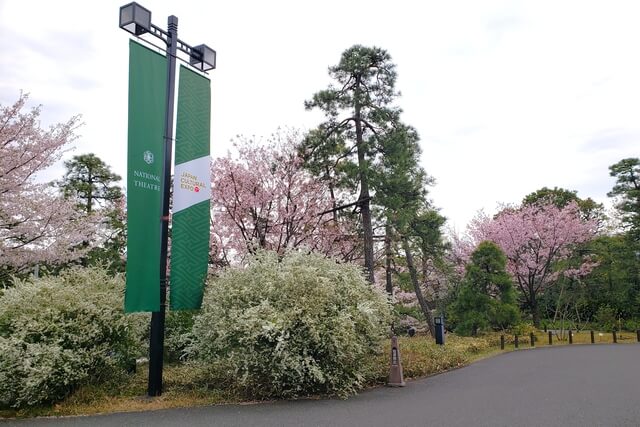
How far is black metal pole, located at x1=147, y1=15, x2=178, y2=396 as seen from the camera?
7.45m

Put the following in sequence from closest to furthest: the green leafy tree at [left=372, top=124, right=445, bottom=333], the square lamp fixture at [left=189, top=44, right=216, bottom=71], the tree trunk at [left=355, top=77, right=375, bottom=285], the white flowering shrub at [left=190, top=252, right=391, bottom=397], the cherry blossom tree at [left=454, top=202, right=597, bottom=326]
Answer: the white flowering shrub at [left=190, top=252, right=391, bottom=397] < the square lamp fixture at [left=189, top=44, right=216, bottom=71] < the green leafy tree at [left=372, top=124, right=445, bottom=333] < the tree trunk at [left=355, top=77, right=375, bottom=285] < the cherry blossom tree at [left=454, top=202, right=597, bottom=326]

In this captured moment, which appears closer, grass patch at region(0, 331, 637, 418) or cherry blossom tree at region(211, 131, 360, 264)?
grass patch at region(0, 331, 637, 418)

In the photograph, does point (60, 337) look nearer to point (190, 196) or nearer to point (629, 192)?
point (190, 196)

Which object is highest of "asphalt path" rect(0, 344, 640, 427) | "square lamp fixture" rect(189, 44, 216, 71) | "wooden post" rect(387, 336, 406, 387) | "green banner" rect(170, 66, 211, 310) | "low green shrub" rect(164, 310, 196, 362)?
"square lamp fixture" rect(189, 44, 216, 71)

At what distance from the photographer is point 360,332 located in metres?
8.05

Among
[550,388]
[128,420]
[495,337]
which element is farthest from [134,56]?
[495,337]

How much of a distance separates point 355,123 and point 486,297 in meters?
8.32

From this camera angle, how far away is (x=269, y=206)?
1430 centimetres

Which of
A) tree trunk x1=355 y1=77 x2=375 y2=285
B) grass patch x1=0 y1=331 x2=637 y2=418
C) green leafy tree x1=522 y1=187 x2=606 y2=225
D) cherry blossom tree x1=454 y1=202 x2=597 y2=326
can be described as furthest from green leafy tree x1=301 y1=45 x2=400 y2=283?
green leafy tree x1=522 y1=187 x2=606 y2=225

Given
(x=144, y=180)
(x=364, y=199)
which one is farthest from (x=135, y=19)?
(x=364, y=199)

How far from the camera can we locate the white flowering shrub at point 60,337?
6594 millimetres

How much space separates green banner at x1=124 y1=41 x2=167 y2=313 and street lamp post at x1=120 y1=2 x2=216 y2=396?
10 centimetres

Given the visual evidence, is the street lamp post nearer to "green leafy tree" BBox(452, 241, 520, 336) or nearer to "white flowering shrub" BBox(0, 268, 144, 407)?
"white flowering shrub" BBox(0, 268, 144, 407)

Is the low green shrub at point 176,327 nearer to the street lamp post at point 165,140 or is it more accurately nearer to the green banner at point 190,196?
the green banner at point 190,196
